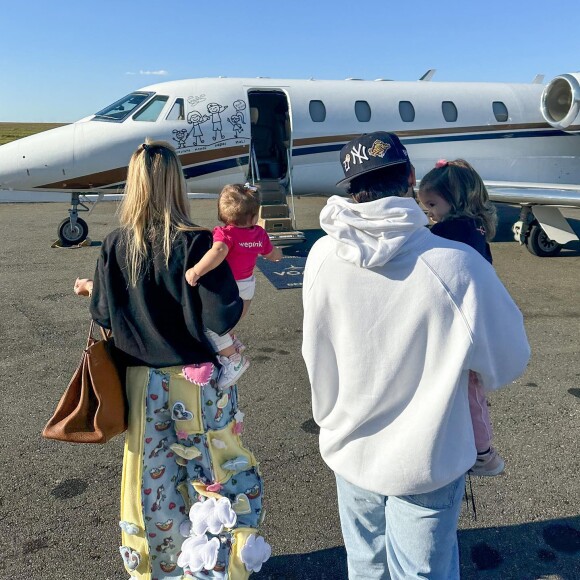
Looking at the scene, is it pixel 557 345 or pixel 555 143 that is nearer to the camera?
pixel 557 345

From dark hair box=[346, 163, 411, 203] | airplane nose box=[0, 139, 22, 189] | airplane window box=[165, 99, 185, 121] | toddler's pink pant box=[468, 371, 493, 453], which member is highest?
airplane window box=[165, 99, 185, 121]

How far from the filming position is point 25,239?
10.6 m

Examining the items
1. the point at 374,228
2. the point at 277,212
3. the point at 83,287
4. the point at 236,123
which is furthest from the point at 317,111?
the point at 374,228

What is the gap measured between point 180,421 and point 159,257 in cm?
66

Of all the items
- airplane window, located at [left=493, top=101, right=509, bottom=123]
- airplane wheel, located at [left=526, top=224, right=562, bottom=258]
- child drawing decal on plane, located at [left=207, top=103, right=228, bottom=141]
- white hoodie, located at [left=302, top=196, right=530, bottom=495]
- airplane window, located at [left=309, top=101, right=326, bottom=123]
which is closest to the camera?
white hoodie, located at [left=302, top=196, right=530, bottom=495]

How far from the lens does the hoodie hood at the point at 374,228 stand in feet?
4.79

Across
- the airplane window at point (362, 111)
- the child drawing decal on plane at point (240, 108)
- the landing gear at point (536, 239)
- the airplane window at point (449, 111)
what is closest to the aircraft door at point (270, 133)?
the airplane window at point (362, 111)

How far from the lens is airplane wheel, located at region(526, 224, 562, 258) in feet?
29.9

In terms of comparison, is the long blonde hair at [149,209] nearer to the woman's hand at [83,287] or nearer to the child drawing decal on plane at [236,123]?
the woman's hand at [83,287]

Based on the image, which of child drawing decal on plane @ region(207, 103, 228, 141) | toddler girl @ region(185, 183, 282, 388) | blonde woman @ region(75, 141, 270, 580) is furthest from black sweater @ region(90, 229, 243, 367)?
child drawing decal on plane @ region(207, 103, 228, 141)

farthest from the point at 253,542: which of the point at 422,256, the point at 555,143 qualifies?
the point at 555,143

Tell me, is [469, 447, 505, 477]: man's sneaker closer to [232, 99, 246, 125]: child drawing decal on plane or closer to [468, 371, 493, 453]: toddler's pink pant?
[468, 371, 493, 453]: toddler's pink pant

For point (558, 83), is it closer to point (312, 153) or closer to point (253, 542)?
point (312, 153)

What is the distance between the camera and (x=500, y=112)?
1112cm
